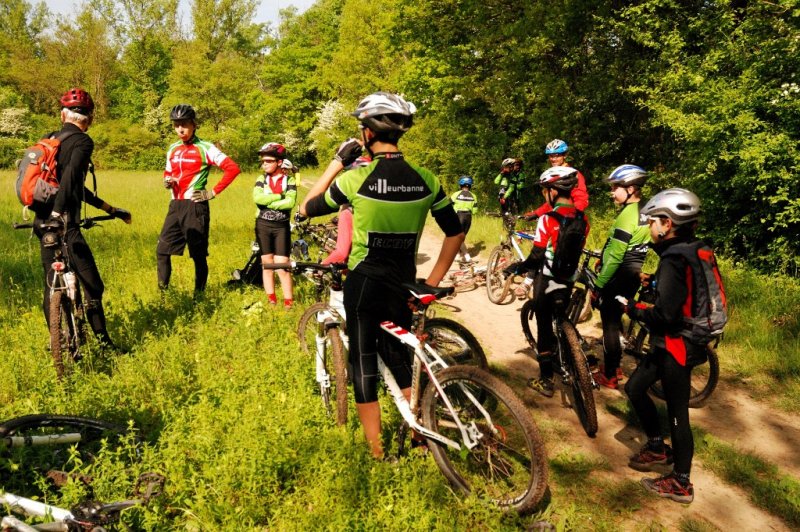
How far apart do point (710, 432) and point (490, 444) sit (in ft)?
9.23

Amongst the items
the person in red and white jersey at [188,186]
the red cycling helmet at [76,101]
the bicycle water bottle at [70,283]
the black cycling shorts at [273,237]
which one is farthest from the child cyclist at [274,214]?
the bicycle water bottle at [70,283]

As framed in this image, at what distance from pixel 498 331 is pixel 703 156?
4.84 meters

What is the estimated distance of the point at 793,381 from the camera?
5.74 m

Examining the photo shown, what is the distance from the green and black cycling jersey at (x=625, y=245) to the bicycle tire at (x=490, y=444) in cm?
264

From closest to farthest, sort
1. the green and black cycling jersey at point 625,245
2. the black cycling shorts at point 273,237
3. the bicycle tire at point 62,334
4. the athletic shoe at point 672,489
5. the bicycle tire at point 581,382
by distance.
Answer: the athletic shoe at point 672,489
the bicycle tire at point 581,382
the bicycle tire at point 62,334
the green and black cycling jersey at point 625,245
the black cycling shorts at point 273,237

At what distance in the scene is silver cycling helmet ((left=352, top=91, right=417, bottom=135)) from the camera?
10.5 ft

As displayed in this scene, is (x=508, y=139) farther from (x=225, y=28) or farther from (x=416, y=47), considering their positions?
(x=225, y=28)

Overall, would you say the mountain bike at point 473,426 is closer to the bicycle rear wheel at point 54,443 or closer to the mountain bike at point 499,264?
the bicycle rear wheel at point 54,443

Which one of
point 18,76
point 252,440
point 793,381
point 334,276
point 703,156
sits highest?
point 18,76

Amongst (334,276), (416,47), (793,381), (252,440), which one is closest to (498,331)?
(793,381)

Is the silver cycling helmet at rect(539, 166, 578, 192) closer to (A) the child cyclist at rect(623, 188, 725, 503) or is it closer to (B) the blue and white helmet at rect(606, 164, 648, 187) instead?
(B) the blue and white helmet at rect(606, 164, 648, 187)

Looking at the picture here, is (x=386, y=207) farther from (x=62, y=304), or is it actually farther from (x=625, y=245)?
(x=62, y=304)

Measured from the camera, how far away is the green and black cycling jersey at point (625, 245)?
519 centimetres

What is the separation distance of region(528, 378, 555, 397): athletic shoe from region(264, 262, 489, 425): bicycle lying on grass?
1043mm
